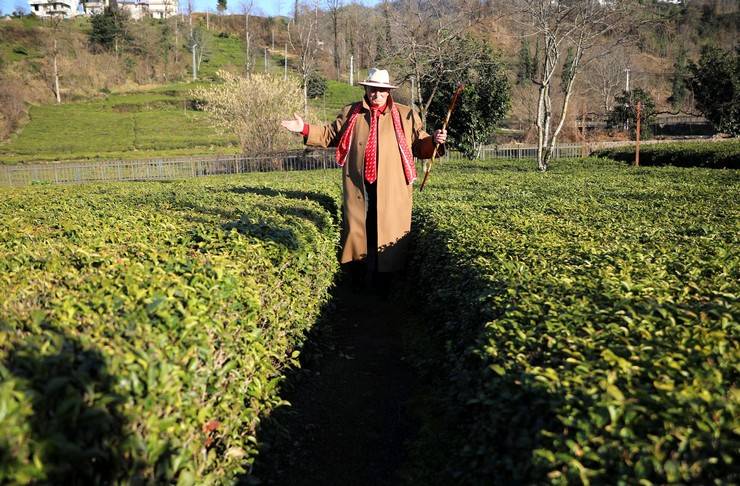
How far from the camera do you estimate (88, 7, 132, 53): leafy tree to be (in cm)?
7581

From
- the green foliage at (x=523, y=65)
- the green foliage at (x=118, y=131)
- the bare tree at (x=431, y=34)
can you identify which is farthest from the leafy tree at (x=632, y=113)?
the green foliage at (x=118, y=131)

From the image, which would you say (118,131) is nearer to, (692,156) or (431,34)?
(431,34)

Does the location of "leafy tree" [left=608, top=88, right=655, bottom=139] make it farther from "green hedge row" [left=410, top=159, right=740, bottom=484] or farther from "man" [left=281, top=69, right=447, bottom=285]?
"green hedge row" [left=410, top=159, right=740, bottom=484]

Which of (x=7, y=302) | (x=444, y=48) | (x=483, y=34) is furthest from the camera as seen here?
(x=483, y=34)

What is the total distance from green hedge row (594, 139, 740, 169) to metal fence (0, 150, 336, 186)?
1379 centimetres

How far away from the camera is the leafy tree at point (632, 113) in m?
40.7

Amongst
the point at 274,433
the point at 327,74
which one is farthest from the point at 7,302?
the point at 327,74

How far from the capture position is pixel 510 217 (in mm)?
6578

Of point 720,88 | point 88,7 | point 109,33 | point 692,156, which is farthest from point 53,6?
point 692,156

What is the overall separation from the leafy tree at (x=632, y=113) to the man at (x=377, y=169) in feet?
121

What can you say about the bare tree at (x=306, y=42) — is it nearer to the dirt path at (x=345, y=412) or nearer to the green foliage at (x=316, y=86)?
the green foliage at (x=316, y=86)

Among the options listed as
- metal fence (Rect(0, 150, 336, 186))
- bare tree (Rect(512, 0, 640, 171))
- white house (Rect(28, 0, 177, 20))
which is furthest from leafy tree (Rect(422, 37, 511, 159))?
white house (Rect(28, 0, 177, 20))

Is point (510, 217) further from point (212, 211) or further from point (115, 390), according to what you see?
point (115, 390)

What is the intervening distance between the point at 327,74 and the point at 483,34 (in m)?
52.7
